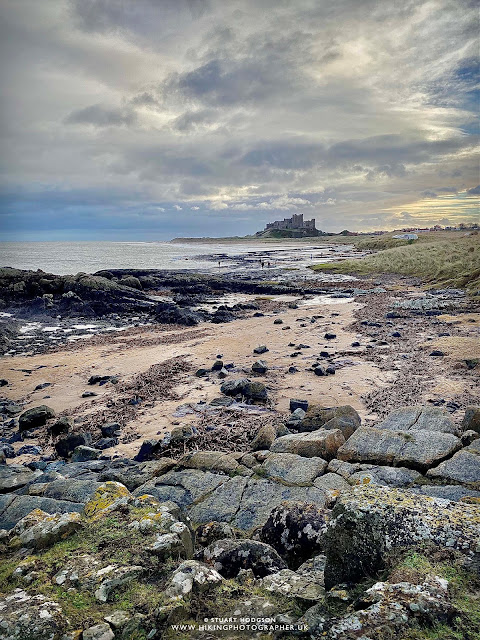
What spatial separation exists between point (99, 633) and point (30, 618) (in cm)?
61

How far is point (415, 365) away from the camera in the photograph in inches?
642

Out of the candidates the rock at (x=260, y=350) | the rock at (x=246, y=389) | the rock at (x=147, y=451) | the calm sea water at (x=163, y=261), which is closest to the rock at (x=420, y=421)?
the rock at (x=246, y=389)

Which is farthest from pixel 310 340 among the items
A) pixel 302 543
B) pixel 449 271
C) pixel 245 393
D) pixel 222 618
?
pixel 449 271

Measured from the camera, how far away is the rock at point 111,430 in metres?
11.9

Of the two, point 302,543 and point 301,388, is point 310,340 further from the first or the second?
point 302,543

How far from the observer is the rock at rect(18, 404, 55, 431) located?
42.3 feet

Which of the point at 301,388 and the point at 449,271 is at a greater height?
the point at 449,271

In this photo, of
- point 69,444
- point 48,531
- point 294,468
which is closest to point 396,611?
point 48,531

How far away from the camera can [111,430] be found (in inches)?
472

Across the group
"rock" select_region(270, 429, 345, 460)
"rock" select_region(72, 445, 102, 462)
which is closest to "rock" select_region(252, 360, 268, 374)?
"rock" select_region(72, 445, 102, 462)

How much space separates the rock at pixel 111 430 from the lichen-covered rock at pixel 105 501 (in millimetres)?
5985

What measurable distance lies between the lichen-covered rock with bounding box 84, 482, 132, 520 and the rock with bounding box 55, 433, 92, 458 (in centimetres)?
540

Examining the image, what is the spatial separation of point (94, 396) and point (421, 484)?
1253cm

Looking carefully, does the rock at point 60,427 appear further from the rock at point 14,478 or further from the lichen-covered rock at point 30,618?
the lichen-covered rock at point 30,618
